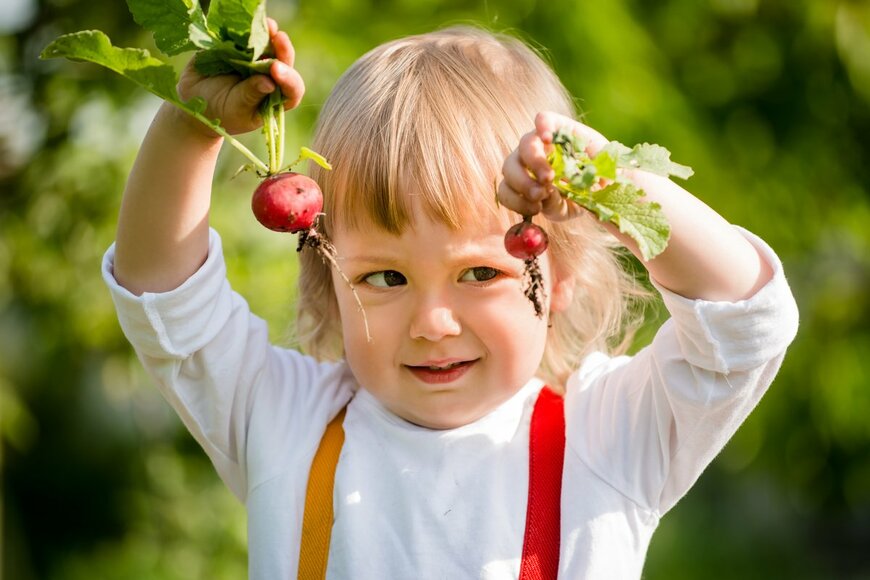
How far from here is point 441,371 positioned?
4.37 feet

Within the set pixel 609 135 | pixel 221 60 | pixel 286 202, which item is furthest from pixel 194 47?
pixel 609 135

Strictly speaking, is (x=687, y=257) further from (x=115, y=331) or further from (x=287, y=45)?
(x=115, y=331)

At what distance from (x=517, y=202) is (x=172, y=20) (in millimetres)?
373

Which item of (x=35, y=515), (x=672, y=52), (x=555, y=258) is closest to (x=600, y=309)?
(x=555, y=258)

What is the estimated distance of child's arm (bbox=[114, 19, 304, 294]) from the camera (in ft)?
3.77

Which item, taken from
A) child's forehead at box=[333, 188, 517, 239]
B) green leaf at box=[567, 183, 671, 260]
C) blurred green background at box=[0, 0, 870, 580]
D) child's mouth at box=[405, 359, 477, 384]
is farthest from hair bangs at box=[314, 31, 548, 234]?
blurred green background at box=[0, 0, 870, 580]

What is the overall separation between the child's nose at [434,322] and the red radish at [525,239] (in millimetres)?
206

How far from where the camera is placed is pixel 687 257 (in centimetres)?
116

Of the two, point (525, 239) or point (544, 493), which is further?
point (544, 493)

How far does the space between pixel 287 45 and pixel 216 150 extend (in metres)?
0.20

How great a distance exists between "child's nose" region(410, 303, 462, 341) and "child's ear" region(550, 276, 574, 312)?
0.22 meters

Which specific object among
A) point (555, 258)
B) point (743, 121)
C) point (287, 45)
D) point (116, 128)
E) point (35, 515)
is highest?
point (287, 45)

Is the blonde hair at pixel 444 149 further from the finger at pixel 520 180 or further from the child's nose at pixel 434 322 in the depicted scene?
the finger at pixel 520 180

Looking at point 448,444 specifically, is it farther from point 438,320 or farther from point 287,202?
point 287,202
